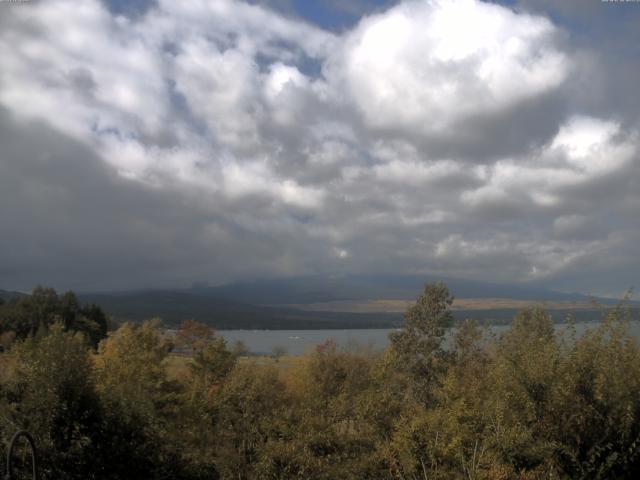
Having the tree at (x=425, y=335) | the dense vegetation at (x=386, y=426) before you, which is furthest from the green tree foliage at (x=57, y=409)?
the tree at (x=425, y=335)

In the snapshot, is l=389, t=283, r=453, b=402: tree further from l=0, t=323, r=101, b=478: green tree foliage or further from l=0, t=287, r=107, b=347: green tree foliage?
l=0, t=287, r=107, b=347: green tree foliage

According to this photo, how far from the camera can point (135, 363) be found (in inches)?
1104

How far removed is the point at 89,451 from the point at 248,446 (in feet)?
15.9

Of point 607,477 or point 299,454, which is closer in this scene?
point 607,477

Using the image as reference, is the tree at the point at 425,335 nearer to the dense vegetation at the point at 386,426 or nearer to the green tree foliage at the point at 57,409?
the dense vegetation at the point at 386,426

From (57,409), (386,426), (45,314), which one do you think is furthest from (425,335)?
(45,314)

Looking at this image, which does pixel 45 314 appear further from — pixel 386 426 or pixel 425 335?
pixel 386 426

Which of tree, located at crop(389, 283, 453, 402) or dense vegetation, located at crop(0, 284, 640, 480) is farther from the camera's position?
tree, located at crop(389, 283, 453, 402)

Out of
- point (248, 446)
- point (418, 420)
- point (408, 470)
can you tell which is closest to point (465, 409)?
point (418, 420)

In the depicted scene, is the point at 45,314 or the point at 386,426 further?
the point at 45,314

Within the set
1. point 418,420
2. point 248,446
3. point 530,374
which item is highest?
point 530,374

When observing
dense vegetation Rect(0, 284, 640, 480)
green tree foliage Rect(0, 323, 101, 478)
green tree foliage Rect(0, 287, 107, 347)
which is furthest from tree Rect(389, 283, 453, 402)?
green tree foliage Rect(0, 287, 107, 347)

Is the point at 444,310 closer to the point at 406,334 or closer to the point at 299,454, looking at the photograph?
the point at 406,334

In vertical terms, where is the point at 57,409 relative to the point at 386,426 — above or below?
above
